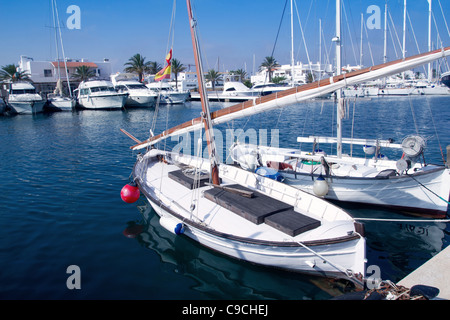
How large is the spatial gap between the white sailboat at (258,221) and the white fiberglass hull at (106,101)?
57481 mm

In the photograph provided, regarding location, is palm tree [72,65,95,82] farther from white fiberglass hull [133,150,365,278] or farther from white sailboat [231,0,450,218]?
white fiberglass hull [133,150,365,278]

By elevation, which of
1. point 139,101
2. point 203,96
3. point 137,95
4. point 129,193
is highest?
point 137,95

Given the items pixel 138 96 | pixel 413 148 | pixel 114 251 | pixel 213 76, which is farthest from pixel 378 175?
pixel 213 76

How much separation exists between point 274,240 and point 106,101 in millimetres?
65565

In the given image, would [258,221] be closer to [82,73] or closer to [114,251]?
[114,251]

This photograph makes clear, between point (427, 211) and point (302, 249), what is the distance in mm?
8602

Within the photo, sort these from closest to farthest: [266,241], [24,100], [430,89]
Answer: [266,241]
[24,100]
[430,89]

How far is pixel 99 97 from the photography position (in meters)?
67.2

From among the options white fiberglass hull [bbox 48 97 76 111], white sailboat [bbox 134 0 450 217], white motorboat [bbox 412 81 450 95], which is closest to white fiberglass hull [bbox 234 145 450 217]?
white sailboat [bbox 134 0 450 217]

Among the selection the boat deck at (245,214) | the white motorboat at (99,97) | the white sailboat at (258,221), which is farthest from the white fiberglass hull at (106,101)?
the boat deck at (245,214)

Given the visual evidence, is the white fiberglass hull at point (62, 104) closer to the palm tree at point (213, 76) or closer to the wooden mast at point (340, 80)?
the palm tree at point (213, 76)

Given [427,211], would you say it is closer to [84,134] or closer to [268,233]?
[268,233]

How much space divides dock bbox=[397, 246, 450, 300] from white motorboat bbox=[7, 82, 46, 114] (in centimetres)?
7014
